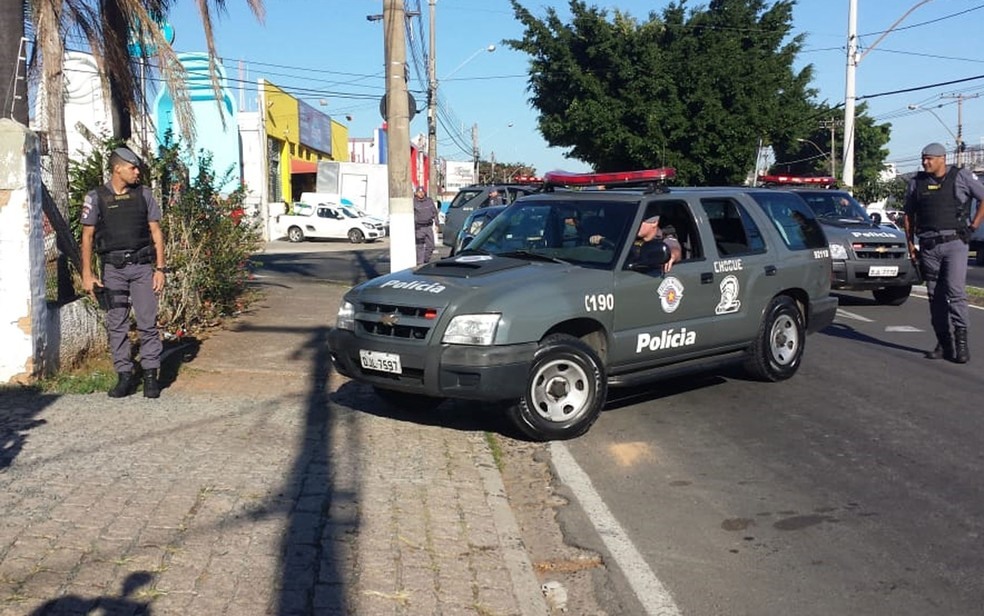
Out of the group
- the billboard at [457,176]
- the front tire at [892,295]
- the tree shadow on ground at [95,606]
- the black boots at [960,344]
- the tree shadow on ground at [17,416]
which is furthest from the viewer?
the billboard at [457,176]

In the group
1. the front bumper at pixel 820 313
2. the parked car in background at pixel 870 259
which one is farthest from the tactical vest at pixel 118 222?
the parked car in background at pixel 870 259

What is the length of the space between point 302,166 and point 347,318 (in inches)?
1690

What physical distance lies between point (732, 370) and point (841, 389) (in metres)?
1.08

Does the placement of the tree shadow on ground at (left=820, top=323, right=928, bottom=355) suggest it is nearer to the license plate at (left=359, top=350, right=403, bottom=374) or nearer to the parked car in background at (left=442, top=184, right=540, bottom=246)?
the license plate at (left=359, top=350, right=403, bottom=374)

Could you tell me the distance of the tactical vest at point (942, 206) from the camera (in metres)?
9.19

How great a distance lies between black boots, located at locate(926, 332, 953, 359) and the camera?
9.48 meters

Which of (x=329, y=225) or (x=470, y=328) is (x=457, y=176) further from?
(x=470, y=328)

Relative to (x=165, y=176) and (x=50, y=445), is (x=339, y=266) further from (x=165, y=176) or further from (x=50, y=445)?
(x=50, y=445)

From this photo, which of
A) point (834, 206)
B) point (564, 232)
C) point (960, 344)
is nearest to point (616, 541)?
point (564, 232)

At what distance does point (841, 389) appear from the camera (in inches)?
333

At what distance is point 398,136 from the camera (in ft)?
39.5

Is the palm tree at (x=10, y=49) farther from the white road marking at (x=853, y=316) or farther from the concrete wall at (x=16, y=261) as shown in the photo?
the white road marking at (x=853, y=316)

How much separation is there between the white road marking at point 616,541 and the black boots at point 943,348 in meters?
4.87

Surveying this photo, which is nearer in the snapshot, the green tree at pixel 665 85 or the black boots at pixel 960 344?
the black boots at pixel 960 344
